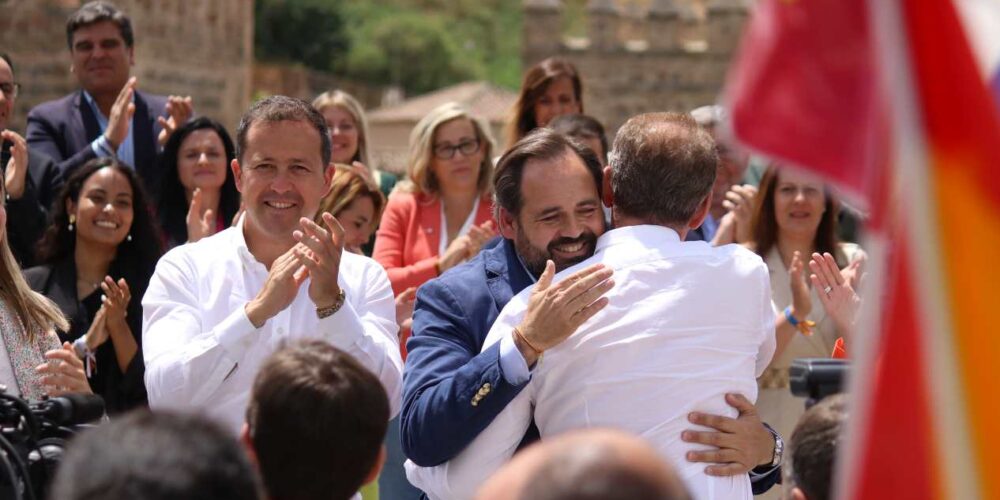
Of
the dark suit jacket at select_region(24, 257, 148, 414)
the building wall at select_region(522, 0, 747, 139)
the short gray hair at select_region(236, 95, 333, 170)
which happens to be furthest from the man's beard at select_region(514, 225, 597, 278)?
the building wall at select_region(522, 0, 747, 139)

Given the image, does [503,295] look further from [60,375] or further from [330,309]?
[60,375]

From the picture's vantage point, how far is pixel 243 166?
437cm

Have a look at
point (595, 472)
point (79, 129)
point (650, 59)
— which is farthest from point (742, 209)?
point (650, 59)

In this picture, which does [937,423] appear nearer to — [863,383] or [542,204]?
[863,383]

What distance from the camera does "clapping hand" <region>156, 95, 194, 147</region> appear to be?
6.85 metres

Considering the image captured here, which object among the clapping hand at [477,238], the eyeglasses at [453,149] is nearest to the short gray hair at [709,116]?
the eyeglasses at [453,149]

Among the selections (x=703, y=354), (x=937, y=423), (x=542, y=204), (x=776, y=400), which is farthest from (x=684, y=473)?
(x=776, y=400)

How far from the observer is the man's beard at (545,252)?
3.88 meters

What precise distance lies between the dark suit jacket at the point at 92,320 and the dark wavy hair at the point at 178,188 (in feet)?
2.68

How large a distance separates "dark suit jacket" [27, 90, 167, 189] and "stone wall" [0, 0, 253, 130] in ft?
24.3

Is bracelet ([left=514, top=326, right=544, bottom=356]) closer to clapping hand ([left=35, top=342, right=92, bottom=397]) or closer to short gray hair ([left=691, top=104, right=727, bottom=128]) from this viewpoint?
clapping hand ([left=35, top=342, right=92, bottom=397])

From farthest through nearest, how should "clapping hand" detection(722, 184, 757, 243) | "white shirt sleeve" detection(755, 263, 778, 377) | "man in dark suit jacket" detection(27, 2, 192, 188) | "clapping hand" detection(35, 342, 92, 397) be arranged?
"man in dark suit jacket" detection(27, 2, 192, 188) → "clapping hand" detection(722, 184, 757, 243) → "clapping hand" detection(35, 342, 92, 397) → "white shirt sleeve" detection(755, 263, 778, 377)

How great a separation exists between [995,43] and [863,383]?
62 cm

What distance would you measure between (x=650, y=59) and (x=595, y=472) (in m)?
27.8
